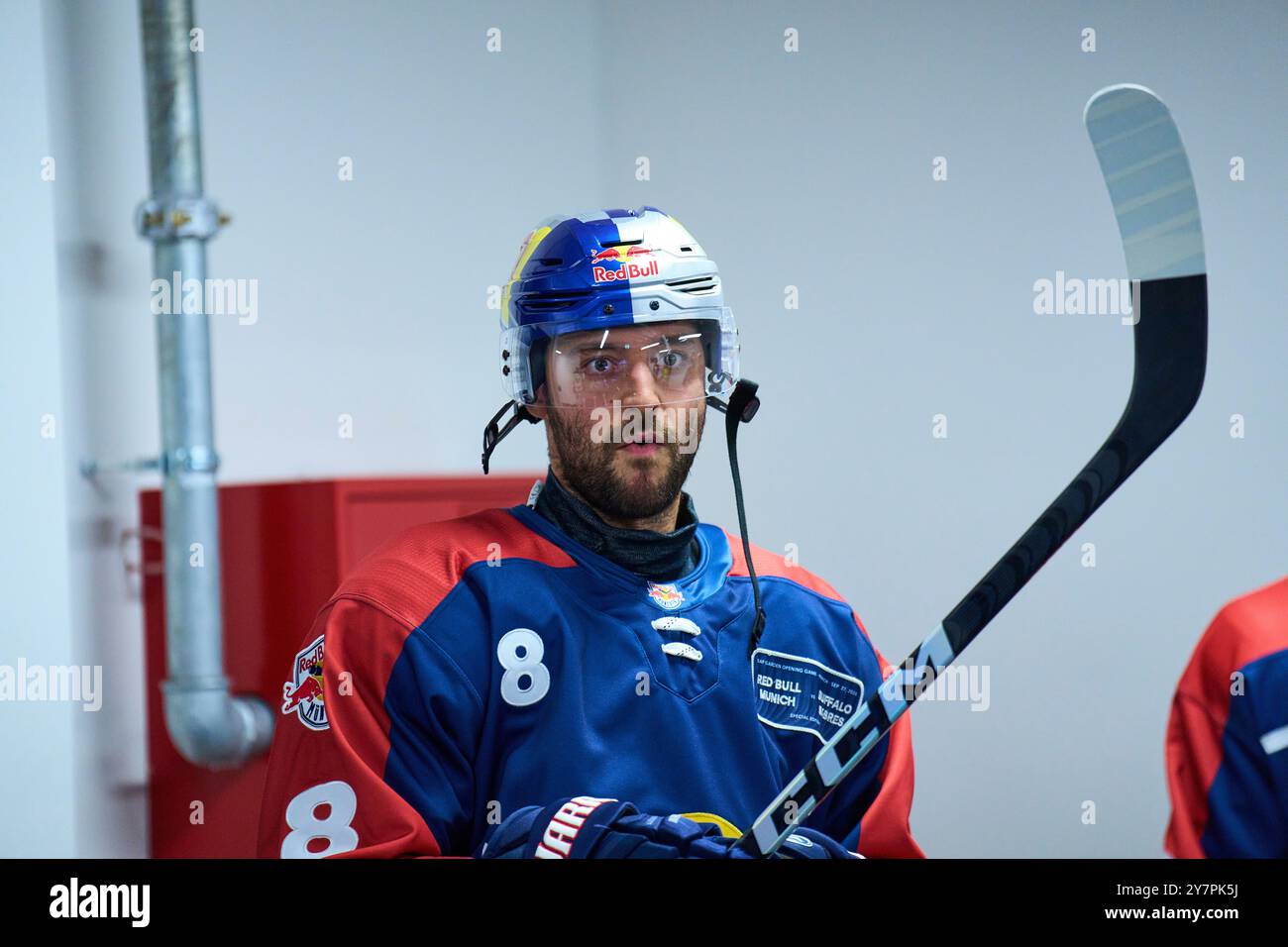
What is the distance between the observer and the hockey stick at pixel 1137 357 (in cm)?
126

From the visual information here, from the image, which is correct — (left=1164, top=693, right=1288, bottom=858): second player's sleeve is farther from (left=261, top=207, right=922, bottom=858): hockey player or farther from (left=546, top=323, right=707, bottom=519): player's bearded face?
(left=546, top=323, right=707, bottom=519): player's bearded face

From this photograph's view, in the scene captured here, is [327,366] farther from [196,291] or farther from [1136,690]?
[1136,690]

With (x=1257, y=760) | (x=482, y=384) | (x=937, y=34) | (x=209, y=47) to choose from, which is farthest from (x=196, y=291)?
(x=1257, y=760)

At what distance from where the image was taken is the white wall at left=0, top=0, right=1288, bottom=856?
1937mm

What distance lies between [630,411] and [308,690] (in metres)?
0.46

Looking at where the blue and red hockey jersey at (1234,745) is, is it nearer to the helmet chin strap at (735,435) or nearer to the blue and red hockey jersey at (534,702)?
the blue and red hockey jersey at (534,702)

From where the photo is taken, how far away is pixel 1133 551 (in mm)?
1999

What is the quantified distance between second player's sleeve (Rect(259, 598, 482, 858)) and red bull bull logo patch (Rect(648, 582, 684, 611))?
0.24 meters

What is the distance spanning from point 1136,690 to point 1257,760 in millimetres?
677

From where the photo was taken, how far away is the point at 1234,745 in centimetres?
134

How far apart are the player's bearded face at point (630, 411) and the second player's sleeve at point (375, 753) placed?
0.28 meters
